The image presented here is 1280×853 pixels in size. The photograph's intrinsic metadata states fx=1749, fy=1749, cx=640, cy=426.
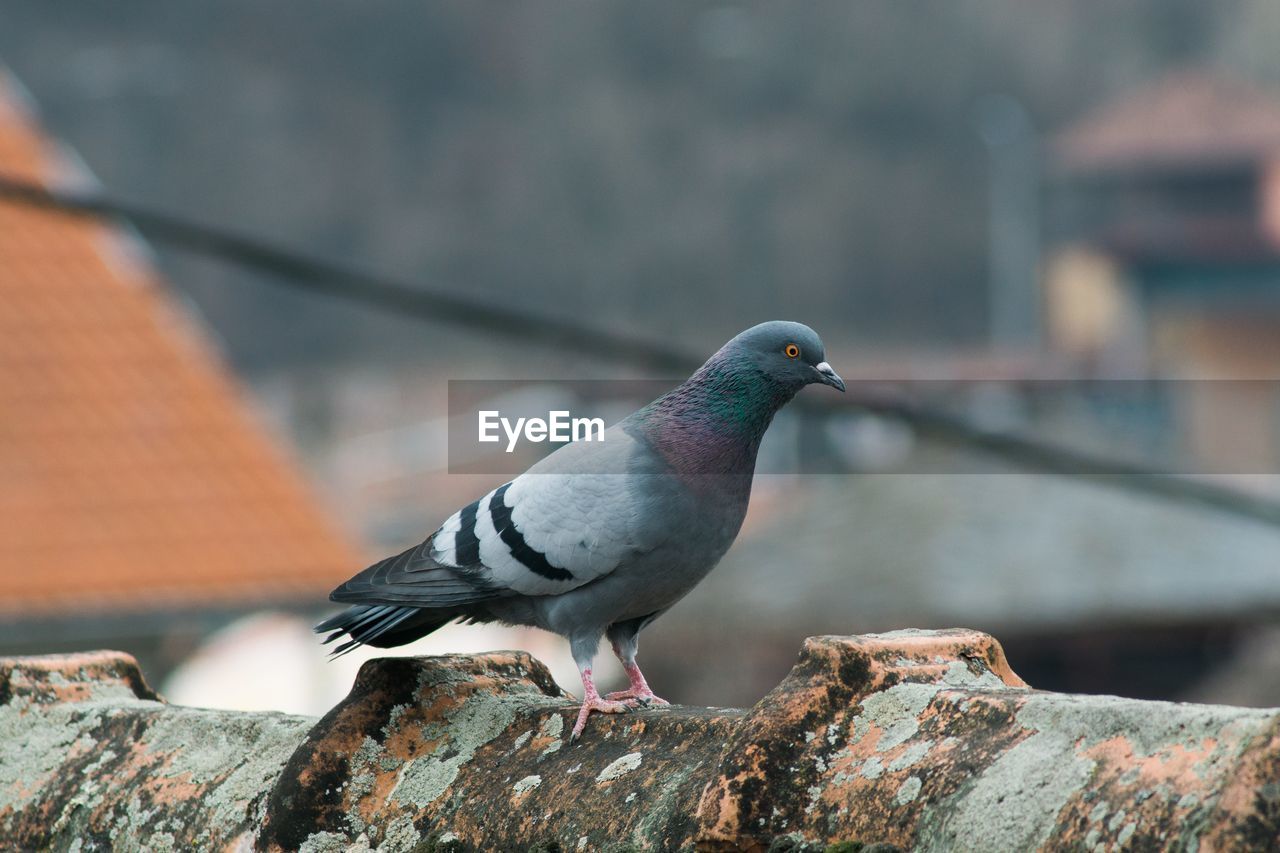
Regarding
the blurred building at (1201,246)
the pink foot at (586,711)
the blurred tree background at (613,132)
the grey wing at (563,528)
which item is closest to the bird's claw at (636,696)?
the grey wing at (563,528)

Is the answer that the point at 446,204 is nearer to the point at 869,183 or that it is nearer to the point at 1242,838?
the point at 869,183

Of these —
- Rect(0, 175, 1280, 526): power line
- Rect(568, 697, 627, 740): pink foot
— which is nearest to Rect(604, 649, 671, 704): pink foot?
Rect(568, 697, 627, 740): pink foot

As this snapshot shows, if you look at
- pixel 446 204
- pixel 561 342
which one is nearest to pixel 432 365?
pixel 446 204

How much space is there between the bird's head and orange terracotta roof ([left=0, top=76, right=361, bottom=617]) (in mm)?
7483

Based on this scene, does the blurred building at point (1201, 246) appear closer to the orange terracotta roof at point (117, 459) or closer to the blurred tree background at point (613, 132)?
the blurred tree background at point (613, 132)

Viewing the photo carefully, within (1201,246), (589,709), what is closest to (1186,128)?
(1201,246)

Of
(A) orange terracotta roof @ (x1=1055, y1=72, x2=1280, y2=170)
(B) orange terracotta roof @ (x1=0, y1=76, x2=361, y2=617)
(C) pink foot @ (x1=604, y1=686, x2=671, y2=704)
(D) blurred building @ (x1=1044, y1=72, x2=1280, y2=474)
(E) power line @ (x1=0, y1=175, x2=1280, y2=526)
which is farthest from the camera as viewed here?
(A) orange terracotta roof @ (x1=1055, y1=72, x2=1280, y2=170)

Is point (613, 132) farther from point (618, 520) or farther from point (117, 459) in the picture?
point (618, 520)

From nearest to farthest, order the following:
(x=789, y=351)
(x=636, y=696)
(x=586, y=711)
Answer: (x=586, y=711)
(x=789, y=351)
(x=636, y=696)

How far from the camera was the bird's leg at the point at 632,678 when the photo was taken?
3.10m

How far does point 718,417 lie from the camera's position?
9.44 feet

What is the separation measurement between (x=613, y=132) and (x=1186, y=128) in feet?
104

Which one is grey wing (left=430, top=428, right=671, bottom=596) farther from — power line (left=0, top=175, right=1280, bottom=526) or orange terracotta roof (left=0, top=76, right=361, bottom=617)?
orange terracotta roof (left=0, top=76, right=361, bottom=617)

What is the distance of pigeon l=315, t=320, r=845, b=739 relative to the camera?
2.83 meters
